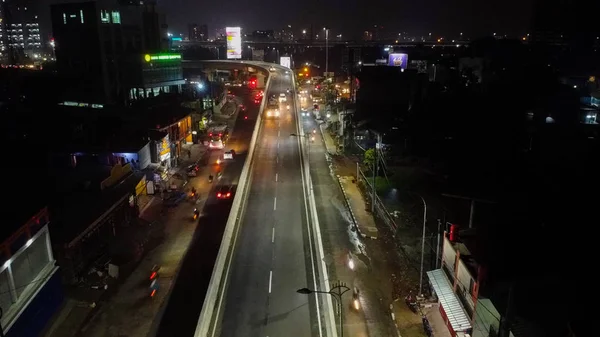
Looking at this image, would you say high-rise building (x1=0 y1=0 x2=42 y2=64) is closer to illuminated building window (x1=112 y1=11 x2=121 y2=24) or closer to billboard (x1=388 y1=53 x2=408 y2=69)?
illuminated building window (x1=112 y1=11 x2=121 y2=24)

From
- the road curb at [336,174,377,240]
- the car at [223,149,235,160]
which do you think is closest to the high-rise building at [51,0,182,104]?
the car at [223,149,235,160]

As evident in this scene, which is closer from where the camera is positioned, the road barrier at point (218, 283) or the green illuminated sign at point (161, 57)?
the road barrier at point (218, 283)

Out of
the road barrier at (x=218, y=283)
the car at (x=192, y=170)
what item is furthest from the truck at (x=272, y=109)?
the road barrier at (x=218, y=283)

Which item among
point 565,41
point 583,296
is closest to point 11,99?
point 583,296

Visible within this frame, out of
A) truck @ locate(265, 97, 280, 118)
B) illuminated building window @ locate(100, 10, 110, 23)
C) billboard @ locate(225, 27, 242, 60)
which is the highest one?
illuminated building window @ locate(100, 10, 110, 23)

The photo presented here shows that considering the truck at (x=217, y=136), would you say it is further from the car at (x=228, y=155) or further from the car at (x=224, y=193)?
the car at (x=224, y=193)

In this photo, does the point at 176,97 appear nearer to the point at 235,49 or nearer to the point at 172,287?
the point at 172,287
